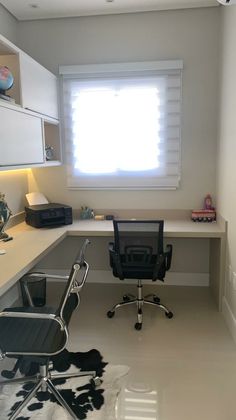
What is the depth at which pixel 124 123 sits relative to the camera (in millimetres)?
3359

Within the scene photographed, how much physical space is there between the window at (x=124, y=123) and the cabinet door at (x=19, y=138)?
63 cm

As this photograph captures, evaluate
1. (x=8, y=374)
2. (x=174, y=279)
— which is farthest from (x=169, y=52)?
(x=8, y=374)

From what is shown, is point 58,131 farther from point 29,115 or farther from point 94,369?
point 94,369

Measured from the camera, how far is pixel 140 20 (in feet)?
10.6

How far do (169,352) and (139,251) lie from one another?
801 millimetres

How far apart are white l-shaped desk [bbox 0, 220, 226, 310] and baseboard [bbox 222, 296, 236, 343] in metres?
0.09

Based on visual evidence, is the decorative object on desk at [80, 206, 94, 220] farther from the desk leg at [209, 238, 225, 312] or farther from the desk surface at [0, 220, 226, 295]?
the desk leg at [209, 238, 225, 312]

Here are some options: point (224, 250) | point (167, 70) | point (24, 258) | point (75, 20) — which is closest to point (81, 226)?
point (24, 258)

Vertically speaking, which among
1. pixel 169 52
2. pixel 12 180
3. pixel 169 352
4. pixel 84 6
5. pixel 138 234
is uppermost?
pixel 84 6

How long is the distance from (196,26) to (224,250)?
217 cm

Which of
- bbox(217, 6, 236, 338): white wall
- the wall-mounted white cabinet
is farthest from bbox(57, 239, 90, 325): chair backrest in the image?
bbox(217, 6, 236, 338): white wall

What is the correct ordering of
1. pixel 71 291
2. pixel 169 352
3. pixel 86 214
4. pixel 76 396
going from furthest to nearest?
pixel 86 214 < pixel 169 352 < pixel 76 396 < pixel 71 291

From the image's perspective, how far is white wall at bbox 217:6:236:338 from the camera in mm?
2602

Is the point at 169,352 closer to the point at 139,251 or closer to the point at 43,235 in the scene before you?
the point at 139,251
